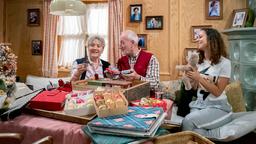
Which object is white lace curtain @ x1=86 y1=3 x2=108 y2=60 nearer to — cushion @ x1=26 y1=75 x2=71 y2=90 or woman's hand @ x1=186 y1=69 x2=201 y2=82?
cushion @ x1=26 y1=75 x2=71 y2=90

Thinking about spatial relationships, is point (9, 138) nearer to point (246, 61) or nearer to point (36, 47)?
point (246, 61)

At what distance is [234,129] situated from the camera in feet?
7.26

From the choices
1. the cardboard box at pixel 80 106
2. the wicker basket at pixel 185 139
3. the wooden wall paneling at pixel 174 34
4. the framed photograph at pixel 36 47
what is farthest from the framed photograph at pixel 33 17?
the wicker basket at pixel 185 139

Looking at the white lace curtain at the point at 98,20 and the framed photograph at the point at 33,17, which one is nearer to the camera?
the white lace curtain at the point at 98,20

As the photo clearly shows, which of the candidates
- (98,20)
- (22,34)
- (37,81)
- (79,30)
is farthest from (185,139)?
(22,34)

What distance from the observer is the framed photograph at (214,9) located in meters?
3.74

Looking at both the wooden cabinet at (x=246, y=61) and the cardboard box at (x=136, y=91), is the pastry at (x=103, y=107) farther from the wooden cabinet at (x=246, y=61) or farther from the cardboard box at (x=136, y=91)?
the wooden cabinet at (x=246, y=61)

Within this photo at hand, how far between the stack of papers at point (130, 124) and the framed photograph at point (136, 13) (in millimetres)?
3146

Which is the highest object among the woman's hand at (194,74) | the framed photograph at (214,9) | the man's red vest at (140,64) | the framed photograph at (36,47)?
the framed photograph at (214,9)

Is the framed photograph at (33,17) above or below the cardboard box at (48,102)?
above

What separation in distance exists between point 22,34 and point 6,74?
3.90 m

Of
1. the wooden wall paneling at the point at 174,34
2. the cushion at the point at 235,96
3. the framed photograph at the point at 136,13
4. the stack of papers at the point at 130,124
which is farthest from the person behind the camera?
the framed photograph at the point at 136,13

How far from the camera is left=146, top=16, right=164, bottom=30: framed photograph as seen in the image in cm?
403

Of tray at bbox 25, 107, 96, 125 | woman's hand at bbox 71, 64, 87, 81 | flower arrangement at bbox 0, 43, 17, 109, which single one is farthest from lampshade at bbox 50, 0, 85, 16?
tray at bbox 25, 107, 96, 125
